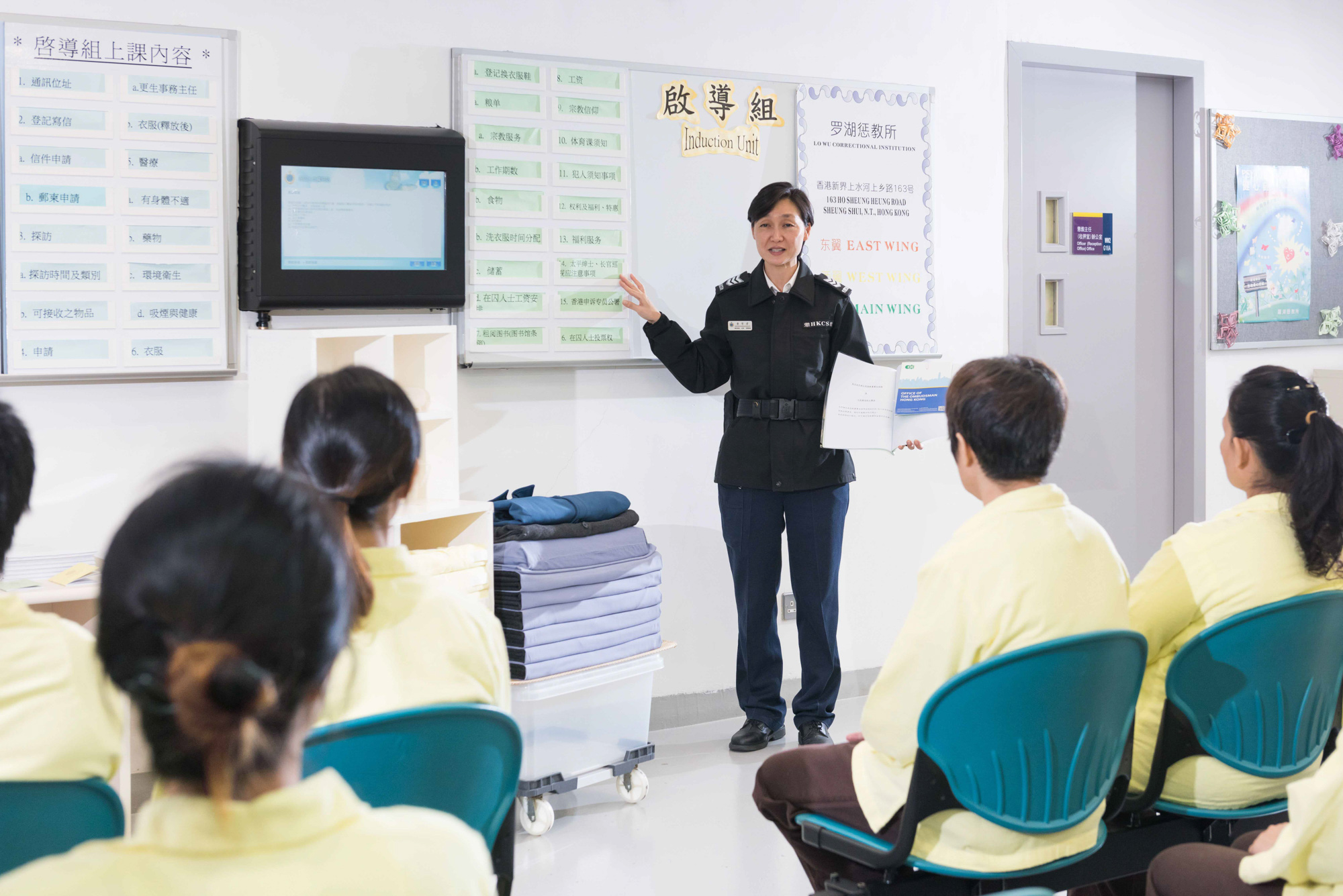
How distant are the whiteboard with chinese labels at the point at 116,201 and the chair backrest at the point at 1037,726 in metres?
2.22

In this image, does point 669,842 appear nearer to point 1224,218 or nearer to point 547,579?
point 547,579

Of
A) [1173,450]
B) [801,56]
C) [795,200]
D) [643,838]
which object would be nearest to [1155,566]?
[643,838]

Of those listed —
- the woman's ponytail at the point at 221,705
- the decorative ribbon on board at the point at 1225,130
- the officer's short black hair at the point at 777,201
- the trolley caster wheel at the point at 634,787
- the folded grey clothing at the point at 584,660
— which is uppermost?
the decorative ribbon on board at the point at 1225,130

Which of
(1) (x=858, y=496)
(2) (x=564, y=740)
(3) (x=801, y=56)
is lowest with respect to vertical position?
(2) (x=564, y=740)

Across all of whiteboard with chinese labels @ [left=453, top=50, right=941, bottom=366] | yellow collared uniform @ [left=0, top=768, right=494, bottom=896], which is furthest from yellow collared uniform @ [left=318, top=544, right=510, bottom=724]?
whiteboard with chinese labels @ [left=453, top=50, right=941, bottom=366]

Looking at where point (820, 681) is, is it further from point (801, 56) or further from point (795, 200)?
point (801, 56)

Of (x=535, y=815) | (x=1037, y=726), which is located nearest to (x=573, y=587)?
(x=535, y=815)

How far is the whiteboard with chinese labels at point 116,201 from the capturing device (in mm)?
2781

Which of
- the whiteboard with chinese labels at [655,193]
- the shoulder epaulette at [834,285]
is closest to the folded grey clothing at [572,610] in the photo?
the whiteboard with chinese labels at [655,193]

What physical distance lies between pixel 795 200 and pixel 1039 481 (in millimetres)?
1801

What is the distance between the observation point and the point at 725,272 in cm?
372

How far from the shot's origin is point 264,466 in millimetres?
794

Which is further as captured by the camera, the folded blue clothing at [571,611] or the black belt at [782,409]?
the black belt at [782,409]

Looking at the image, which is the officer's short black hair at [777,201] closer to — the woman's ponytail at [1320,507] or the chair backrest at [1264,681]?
the woman's ponytail at [1320,507]
